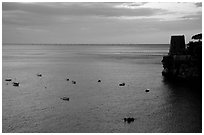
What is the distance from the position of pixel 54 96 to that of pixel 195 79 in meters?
30.9

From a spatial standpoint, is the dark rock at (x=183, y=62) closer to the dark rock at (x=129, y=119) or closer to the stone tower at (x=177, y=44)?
the stone tower at (x=177, y=44)

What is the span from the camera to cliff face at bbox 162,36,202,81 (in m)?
65.9

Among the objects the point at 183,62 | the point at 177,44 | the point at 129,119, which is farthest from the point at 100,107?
the point at 177,44

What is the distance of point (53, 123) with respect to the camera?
114 feet

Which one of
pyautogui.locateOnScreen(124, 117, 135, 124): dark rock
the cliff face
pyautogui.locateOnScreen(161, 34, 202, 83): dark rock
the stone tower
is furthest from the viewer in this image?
the stone tower

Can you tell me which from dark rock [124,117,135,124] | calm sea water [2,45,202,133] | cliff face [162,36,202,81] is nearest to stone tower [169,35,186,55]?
cliff face [162,36,202,81]

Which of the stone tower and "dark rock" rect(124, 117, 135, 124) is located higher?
the stone tower

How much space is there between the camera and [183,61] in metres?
69.0

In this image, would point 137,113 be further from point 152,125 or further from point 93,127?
point 93,127

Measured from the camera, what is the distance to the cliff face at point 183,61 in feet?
216

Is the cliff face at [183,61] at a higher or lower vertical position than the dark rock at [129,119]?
higher

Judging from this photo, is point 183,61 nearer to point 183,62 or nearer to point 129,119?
point 183,62

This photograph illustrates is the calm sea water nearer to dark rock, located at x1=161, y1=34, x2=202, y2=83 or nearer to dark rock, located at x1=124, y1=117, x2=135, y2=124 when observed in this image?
dark rock, located at x1=124, y1=117, x2=135, y2=124

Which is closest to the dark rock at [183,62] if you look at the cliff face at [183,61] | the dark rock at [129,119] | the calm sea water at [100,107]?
the cliff face at [183,61]
